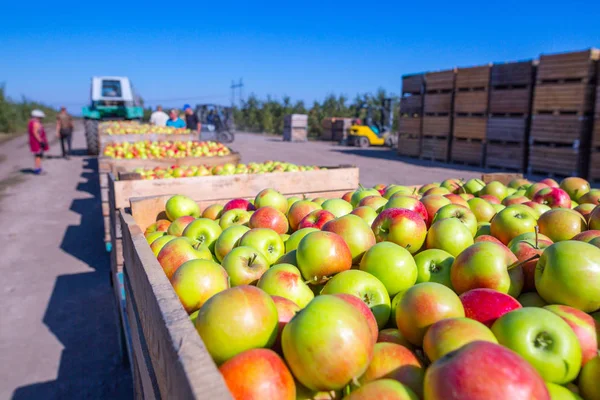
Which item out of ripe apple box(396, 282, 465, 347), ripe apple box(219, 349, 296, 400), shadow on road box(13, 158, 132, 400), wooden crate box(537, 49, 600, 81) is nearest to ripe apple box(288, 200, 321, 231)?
ripe apple box(396, 282, 465, 347)

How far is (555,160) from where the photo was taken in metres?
11.5

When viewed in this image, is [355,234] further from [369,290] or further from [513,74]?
[513,74]

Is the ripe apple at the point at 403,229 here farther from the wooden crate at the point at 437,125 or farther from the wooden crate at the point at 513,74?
the wooden crate at the point at 437,125

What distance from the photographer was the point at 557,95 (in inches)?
441

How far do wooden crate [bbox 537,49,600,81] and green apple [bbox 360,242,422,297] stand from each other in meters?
11.4

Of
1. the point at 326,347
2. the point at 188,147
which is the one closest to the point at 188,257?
the point at 326,347

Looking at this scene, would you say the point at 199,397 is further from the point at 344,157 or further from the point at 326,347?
the point at 344,157

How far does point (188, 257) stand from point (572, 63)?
12.1 m

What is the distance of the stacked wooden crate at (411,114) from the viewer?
16.0 meters

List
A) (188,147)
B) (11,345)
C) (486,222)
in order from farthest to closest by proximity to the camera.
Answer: (188,147) < (11,345) < (486,222)

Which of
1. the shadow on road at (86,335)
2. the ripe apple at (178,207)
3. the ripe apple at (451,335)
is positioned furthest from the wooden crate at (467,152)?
the ripe apple at (451,335)

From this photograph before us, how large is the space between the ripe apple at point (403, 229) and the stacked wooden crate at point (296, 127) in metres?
26.1

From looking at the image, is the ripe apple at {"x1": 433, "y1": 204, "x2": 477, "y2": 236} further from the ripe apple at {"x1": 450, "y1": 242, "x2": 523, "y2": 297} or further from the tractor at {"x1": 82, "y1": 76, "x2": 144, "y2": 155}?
the tractor at {"x1": 82, "y1": 76, "x2": 144, "y2": 155}

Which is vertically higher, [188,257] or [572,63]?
[572,63]
